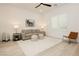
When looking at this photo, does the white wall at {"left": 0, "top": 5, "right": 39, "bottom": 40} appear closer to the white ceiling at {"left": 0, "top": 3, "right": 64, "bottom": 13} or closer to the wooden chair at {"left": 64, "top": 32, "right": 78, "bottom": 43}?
the white ceiling at {"left": 0, "top": 3, "right": 64, "bottom": 13}

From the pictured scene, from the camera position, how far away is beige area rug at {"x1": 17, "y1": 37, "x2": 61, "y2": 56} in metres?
1.87

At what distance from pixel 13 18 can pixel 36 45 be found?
1.95 ft

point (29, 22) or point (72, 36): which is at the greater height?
point (29, 22)

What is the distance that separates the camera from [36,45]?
1908 millimetres

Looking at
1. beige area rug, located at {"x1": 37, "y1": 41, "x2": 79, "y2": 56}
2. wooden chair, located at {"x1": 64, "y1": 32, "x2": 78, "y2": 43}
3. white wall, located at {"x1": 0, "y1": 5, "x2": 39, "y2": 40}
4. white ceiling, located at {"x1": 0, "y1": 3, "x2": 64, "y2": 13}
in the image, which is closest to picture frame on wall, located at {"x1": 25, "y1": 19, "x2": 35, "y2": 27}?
white wall, located at {"x1": 0, "y1": 5, "x2": 39, "y2": 40}

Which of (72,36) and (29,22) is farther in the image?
(29,22)

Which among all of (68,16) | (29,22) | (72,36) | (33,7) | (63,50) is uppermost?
(33,7)

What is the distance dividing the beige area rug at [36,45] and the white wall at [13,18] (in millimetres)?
267

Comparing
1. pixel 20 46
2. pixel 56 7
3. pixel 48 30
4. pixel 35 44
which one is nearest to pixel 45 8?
pixel 56 7

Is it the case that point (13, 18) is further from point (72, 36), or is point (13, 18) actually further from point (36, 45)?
point (72, 36)

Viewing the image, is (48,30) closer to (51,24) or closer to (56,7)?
(51,24)

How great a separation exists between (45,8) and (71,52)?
83cm

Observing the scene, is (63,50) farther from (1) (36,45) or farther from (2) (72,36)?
(1) (36,45)

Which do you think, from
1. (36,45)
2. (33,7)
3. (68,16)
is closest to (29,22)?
(33,7)
